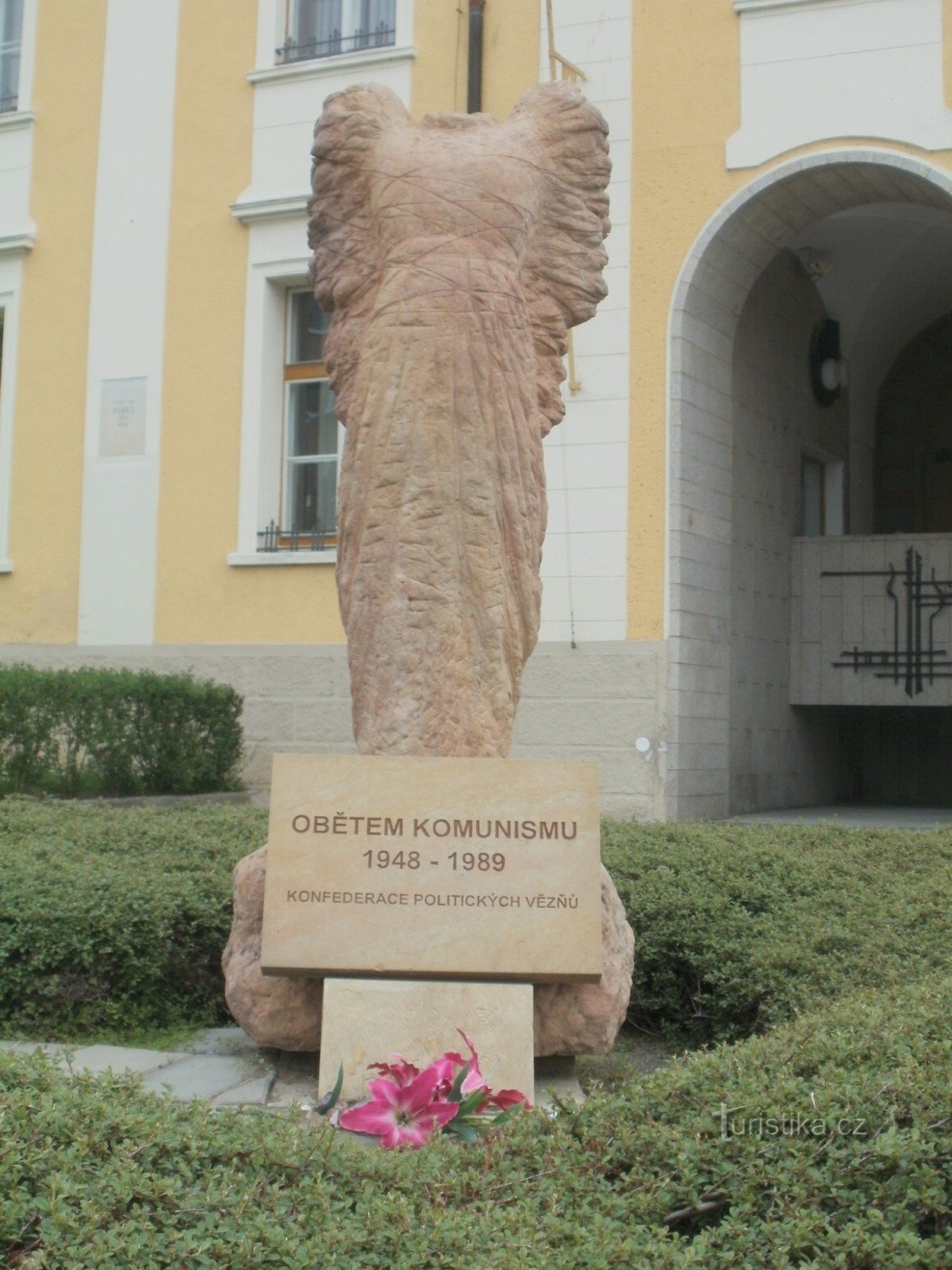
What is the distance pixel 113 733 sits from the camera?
9969mm

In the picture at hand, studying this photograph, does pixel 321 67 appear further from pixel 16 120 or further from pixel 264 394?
pixel 16 120

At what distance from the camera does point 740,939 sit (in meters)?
5.18

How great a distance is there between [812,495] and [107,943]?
10.4 meters

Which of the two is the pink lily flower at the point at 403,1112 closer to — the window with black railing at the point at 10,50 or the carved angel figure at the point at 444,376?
the carved angel figure at the point at 444,376

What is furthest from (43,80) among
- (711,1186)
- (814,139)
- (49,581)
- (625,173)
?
(711,1186)

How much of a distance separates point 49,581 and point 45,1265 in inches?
397

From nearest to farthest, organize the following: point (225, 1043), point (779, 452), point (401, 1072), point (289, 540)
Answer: point (401, 1072)
point (225, 1043)
point (289, 540)
point (779, 452)

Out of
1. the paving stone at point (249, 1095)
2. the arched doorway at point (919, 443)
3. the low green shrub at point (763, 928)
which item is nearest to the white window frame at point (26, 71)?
the low green shrub at point (763, 928)

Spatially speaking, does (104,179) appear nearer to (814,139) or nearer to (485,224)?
(814,139)

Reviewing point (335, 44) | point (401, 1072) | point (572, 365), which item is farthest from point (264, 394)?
point (401, 1072)

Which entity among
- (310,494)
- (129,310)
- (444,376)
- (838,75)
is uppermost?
(838,75)

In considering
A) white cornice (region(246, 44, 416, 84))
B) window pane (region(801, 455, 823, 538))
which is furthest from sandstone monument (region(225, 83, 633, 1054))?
window pane (region(801, 455, 823, 538))

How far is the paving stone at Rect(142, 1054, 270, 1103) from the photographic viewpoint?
396cm

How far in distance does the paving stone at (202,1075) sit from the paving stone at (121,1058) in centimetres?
4
